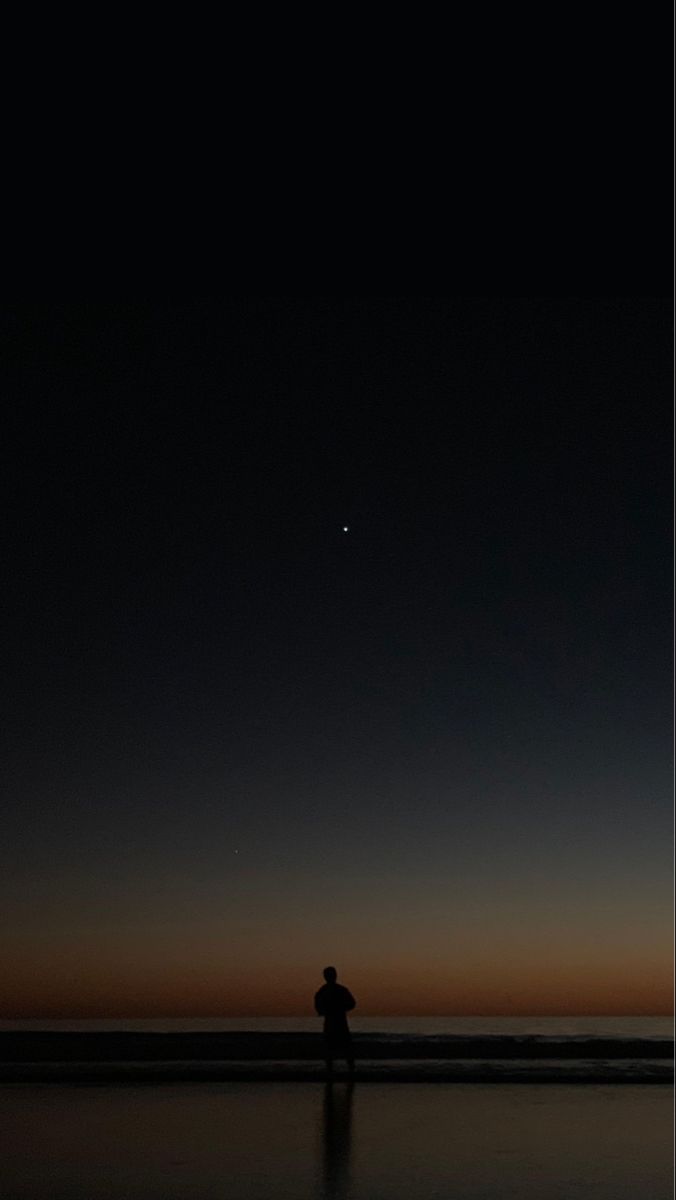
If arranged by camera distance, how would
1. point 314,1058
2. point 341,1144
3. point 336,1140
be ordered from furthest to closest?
point 314,1058 → point 336,1140 → point 341,1144

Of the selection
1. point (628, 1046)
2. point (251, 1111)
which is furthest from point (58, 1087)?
point (628, 1046)

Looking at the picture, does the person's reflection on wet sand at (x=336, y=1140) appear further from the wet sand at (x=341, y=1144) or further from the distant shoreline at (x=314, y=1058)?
the distant shoreline at (x=314, y=1058)

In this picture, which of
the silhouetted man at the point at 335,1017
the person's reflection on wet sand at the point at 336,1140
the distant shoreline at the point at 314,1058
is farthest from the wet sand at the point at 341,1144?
the distant shoreline at the point at 314,1058

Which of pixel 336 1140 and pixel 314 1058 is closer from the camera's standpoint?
pixel 336 1140

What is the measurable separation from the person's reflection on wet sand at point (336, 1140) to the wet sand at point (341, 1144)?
0.05 feet

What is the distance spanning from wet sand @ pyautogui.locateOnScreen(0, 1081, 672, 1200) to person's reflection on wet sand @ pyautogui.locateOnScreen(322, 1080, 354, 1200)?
15mm

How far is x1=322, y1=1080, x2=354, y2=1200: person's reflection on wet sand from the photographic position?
7.88 m

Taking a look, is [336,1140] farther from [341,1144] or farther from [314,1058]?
[314,1058]

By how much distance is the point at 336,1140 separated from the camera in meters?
10.1

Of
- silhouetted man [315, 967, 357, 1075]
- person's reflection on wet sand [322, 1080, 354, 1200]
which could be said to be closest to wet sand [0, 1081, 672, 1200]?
person's reflection on wet sand [322, 1080, 354, 1200]

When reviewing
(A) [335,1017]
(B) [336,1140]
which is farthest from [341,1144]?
(A) [335,1017]

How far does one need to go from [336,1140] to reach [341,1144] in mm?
260

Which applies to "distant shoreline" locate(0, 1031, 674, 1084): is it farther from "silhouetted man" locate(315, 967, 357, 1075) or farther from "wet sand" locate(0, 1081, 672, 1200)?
"wet sand" locate(0, 1081, 672, 1200)

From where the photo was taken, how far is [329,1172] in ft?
27.6
